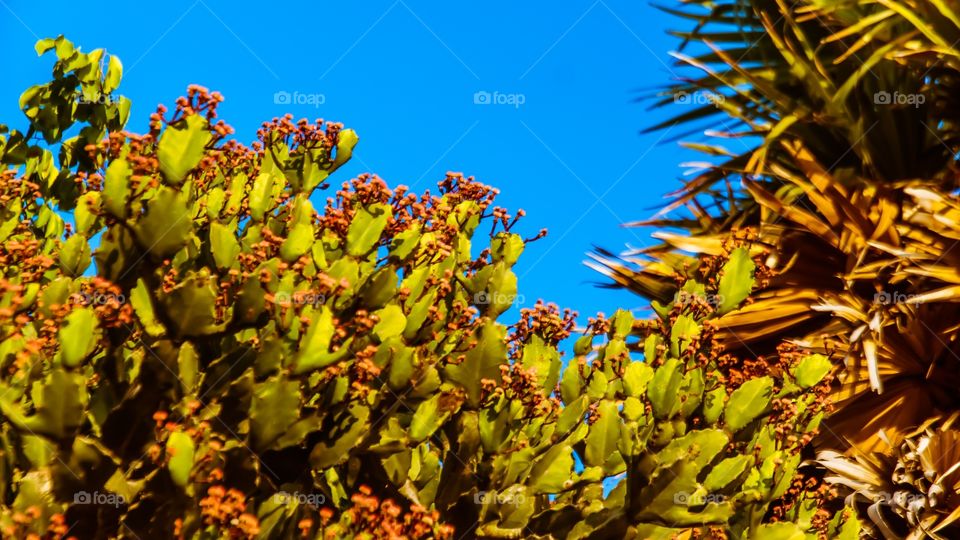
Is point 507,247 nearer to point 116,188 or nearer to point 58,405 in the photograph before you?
point 116,188

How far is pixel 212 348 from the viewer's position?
336 centimetres

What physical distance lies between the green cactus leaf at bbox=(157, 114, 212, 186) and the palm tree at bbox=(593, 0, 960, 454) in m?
4.13

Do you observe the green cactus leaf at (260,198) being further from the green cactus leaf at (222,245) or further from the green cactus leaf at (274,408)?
the green cactus leaf at (274,408)

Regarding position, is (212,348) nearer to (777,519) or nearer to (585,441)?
(585,441)

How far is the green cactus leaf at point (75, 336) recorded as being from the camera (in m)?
2.91

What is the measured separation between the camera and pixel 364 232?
371cm

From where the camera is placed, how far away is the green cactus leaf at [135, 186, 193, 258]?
304 centimetres

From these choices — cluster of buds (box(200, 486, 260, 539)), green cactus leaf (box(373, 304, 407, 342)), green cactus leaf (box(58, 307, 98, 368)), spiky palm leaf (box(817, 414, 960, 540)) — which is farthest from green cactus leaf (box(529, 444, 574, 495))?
spiky palm leaf (box(817, 414, 960, 540))

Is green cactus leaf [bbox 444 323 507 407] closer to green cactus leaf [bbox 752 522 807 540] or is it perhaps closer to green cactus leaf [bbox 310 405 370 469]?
green cactus leaf [bbox 310 405 370 469]

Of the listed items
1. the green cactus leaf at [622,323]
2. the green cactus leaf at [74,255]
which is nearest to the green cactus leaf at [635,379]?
the green cactus leaf at [622,323]

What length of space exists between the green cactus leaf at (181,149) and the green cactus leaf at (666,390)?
2.06 m

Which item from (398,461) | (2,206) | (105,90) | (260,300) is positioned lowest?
(398,461)

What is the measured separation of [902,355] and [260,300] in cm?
502

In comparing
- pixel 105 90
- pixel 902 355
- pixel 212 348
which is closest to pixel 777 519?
pixel 902 355
